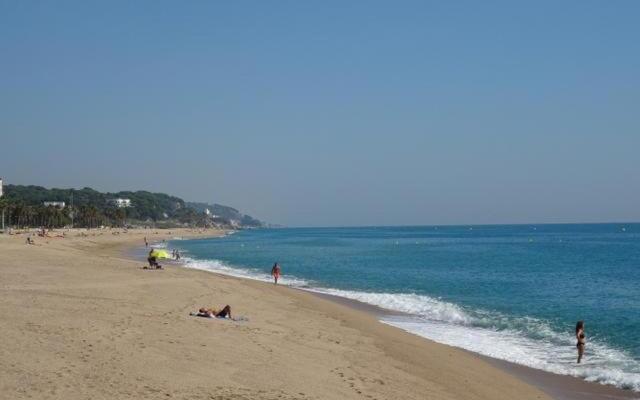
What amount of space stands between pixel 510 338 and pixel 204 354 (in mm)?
13860

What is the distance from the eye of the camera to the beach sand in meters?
10.7

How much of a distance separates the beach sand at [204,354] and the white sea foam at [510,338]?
1.85 m

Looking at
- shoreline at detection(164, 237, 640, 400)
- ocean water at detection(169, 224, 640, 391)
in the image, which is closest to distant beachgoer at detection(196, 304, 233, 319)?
ocean water at detection(169, 224, 640, 391)

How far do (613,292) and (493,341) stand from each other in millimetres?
20318

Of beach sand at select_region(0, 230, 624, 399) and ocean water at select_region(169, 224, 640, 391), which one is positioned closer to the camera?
beach sand at select_region(0, 230, 624, 399)

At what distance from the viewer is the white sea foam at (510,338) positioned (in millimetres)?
17875

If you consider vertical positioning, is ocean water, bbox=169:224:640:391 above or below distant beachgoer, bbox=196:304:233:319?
below

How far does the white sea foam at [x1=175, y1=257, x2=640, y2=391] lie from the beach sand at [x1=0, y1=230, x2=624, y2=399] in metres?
1.85

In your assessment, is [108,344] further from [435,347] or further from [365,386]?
[435,347]

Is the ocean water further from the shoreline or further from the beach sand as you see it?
the beach sand

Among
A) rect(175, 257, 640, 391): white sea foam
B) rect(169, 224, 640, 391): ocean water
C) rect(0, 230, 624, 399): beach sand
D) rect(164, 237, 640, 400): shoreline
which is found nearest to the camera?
rect(0, 230, 624, 399): beach sand

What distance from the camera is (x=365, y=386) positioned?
1273cm

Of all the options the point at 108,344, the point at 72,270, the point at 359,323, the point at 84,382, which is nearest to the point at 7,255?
the point at 72,270

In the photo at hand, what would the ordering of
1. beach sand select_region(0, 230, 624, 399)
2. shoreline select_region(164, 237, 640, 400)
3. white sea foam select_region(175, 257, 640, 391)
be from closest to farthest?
beach sand select_region(0, 230, 624, 399) → shoreline select_region(164, 237, 640, 400) → white sea foam select_region(175, 257, 640, 391)
